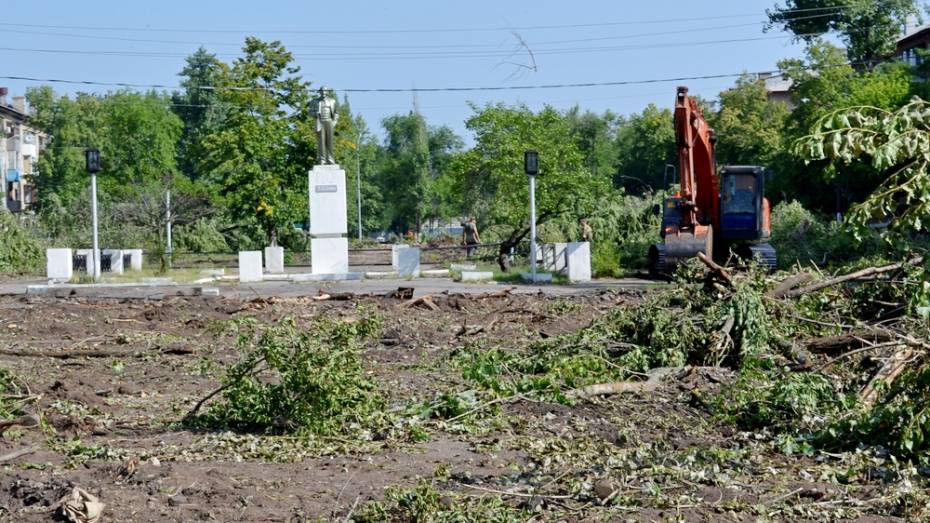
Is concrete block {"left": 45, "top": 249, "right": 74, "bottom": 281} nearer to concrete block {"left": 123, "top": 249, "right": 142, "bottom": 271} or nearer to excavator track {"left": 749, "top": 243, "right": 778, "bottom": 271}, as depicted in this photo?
concrete block {"left": 123, "top": 249, "right": 142, "bottom": 271}

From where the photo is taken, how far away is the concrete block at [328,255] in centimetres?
3316

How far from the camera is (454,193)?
46656 millimetres

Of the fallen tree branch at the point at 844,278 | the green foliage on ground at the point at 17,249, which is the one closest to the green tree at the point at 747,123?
the green foliage on ground at the point at 17,249

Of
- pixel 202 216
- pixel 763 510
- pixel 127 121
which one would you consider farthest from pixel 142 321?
pixel 127 121

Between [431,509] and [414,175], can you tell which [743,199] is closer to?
[431,509]

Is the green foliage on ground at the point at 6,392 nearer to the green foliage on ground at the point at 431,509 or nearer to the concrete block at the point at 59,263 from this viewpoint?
the green foliage on ground at the point at 431,509

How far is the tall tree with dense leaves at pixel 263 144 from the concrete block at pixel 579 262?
1468 centimetres

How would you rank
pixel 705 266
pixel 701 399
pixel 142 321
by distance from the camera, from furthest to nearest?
pixel 142 321
pixel 705 266
pixel 701 399

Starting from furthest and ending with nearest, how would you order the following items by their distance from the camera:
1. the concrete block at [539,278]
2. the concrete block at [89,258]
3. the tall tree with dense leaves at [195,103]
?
the tall tree with dense leaves at [195,103], the concrete block at [89,258], the concrete block at [539,278]

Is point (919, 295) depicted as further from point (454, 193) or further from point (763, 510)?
Answer: point (454, 193)

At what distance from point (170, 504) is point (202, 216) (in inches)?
1913

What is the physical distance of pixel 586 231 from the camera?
3766cm

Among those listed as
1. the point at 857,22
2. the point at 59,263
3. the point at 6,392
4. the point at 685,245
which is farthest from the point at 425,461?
the point at 857,22

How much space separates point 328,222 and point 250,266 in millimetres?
2495
